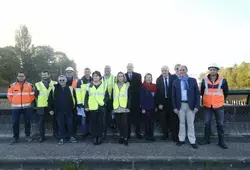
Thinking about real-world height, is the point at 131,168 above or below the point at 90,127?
below

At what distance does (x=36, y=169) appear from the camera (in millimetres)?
4930

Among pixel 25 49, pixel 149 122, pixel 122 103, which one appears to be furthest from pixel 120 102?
pixel 25 49

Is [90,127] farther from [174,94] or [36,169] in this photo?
[174,94]

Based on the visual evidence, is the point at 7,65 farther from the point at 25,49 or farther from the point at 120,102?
the point at 120,102

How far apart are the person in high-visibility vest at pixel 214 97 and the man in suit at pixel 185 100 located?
0.98 ft

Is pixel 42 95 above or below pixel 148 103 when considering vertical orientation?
above

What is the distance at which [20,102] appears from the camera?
6.52 metres

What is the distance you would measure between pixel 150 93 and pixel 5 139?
4.44m

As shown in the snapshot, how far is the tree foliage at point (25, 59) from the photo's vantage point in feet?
162

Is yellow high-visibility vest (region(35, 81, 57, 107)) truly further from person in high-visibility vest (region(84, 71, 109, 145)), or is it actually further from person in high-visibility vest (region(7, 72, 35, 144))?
person in high-visibility vest (region(84, 71, 109, 145))

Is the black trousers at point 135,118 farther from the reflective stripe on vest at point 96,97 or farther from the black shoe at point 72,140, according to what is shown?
the black shoe at point 72,140

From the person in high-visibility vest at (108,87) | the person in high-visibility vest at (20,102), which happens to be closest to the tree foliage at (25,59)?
the person in high-visibility vest at (20,102)

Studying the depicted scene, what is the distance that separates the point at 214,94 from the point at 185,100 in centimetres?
75

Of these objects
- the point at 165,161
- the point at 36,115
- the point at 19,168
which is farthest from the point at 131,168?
the point at 36,115
